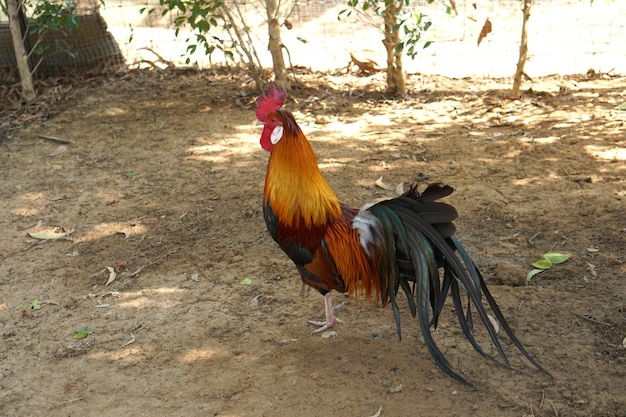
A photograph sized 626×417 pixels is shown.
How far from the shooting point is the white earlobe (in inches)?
142

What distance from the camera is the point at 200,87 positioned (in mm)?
8250

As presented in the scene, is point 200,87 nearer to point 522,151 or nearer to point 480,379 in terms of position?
point 522,151

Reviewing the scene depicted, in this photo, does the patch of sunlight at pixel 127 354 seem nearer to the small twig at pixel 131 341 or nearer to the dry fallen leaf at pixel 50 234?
the small twig at pixel 131 341

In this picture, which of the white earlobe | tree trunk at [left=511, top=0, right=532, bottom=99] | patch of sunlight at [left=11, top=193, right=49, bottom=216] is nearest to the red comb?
the white earlobe

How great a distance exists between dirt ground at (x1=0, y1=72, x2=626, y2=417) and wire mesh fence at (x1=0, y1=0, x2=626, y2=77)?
2.11ft

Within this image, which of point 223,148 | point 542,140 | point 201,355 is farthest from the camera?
point 223,148

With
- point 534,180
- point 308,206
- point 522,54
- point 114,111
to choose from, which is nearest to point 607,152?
point 534,180

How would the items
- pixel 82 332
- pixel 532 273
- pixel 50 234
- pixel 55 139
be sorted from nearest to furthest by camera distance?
pixel 82 332
pixel 532 273
pixel 50 234
pixel 55 139

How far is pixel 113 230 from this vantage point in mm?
5312

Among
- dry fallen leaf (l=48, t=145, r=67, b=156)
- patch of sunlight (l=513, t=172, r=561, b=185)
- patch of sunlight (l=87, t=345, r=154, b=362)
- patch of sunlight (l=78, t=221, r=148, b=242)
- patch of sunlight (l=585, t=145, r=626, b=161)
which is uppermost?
dry fallen leaf (l=48, t=145, r=67, b=156)

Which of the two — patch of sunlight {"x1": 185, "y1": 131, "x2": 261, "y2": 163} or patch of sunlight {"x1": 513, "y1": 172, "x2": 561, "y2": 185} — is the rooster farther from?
patch of sunlight {"x1": 185, "y1": 131, "x2": 261, "y2": 163}

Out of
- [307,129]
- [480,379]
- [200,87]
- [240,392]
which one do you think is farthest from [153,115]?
[480,379]

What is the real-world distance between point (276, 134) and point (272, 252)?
144 cm

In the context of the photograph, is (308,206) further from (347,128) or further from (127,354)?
(347,128)
